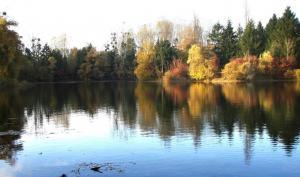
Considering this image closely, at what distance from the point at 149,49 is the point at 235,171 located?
100m

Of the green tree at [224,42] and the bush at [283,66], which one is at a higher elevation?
the green tree at [224,42]

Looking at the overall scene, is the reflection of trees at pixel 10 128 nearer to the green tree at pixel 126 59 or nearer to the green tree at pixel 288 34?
the green tree at pixel 288 34

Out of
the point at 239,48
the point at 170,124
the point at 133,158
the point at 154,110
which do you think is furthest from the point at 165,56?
the point at 133,158

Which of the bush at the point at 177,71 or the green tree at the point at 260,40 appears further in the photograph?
the bush at the point at 177,71

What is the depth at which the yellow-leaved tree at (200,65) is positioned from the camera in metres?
97.4

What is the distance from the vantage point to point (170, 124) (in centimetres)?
2991

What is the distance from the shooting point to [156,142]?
23.5m

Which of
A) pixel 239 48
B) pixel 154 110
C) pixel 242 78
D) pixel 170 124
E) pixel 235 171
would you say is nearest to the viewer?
pixel 235 171

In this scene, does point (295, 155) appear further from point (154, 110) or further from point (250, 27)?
point (250, 27)

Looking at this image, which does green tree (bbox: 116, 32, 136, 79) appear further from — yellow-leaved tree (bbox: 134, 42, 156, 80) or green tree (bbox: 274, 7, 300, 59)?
green tree (bbox: 274, 7, 300, 59)

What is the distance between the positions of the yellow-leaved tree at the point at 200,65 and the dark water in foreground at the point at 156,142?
57723 mm

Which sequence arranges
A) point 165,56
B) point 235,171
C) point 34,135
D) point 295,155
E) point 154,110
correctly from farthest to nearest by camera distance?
point 165,56 → point 154,110 → point 34,135 → point 295,155 → point 235,171

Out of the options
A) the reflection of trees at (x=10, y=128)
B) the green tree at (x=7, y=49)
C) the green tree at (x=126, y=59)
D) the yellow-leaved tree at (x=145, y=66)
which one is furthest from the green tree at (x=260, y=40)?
the reflection of trees at (x=10, y=128)

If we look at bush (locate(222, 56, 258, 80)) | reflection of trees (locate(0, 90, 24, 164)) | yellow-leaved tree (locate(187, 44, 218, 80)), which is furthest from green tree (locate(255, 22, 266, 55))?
reflection of trees (locate(0, 90, 24, 164))
